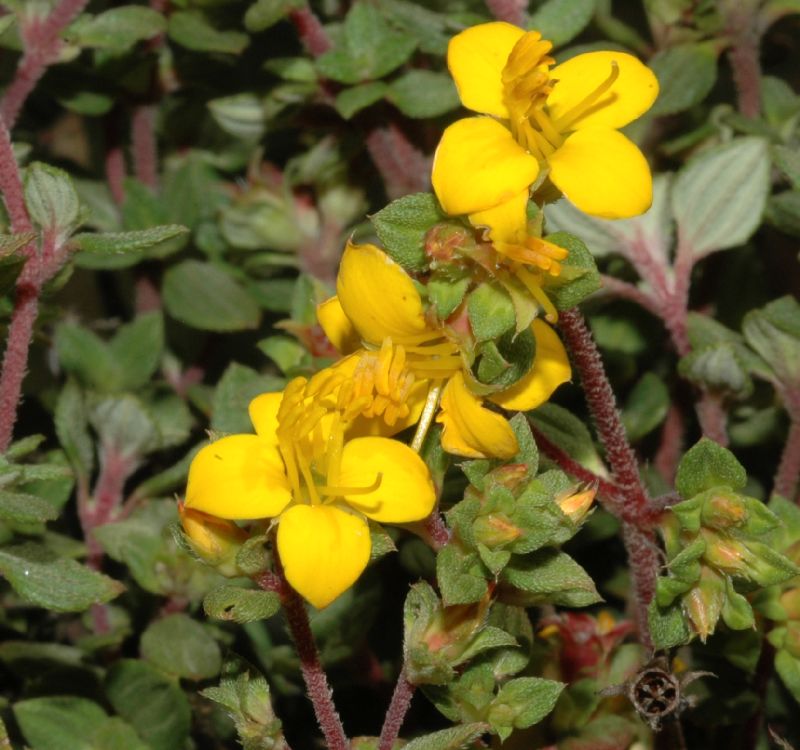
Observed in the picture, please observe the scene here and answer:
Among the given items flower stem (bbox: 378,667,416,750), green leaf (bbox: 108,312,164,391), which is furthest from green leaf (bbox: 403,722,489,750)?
green leaf (bbox: 108,312,164,391)

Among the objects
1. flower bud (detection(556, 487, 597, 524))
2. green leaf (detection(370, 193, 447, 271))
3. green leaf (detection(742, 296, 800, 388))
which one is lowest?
green leaf (detection(742, 296, 800, 388))

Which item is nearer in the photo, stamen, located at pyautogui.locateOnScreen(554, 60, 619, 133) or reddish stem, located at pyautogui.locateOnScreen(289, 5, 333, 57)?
stamen, located at pyautogui.locateOnScreen(554, 60, 619, 133)

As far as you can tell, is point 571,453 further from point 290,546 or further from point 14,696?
point 14,696

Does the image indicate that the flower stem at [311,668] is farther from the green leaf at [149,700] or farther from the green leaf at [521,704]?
the green leaf at [149,700]

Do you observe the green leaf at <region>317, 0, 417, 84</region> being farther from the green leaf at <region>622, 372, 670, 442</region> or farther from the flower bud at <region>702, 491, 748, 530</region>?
the flower bud at <region>702, 491, 748, 530</region>

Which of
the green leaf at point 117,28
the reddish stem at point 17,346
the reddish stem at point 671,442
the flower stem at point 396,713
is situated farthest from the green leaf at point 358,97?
the flower stem at point 396,713

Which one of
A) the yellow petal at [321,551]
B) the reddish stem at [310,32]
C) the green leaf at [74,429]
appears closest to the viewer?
the yellow petal at [321,551]

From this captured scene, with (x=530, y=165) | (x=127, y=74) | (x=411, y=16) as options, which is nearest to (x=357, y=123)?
(x=411, y=16)

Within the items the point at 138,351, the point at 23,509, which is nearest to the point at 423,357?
the point at 23,509
